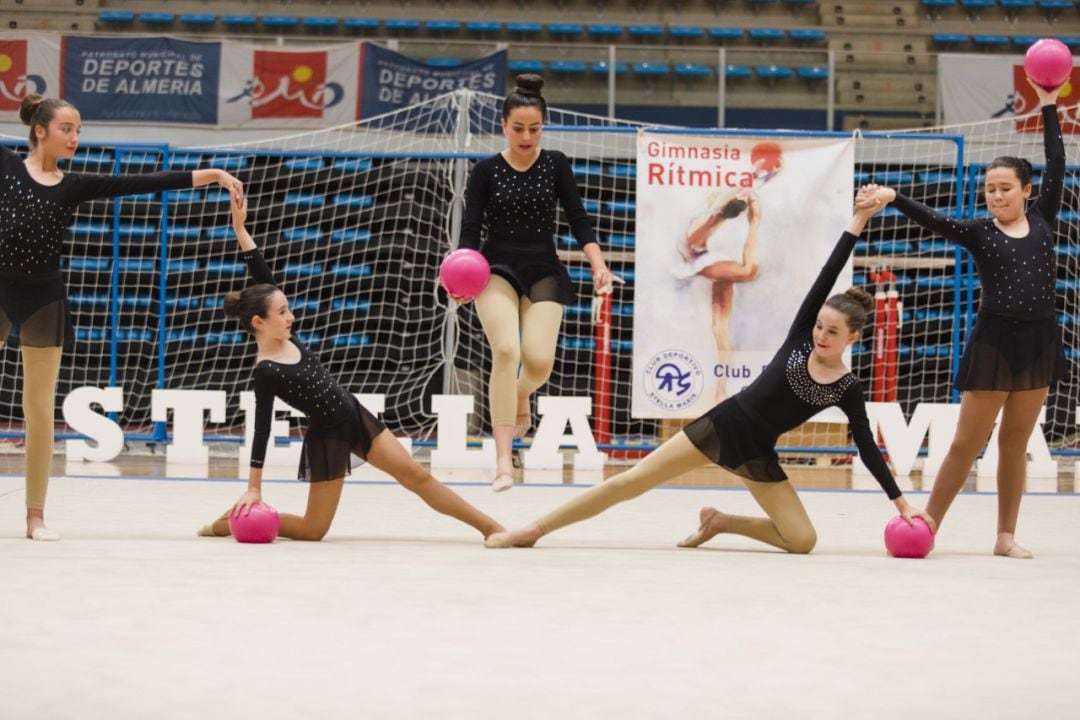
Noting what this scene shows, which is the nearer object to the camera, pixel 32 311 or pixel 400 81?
pixel 32 311

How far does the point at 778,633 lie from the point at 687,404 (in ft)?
16.3

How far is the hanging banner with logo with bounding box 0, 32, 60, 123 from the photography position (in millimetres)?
11148

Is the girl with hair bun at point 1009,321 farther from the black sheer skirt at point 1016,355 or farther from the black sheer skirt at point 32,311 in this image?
the black sheer skirt at point 32,311

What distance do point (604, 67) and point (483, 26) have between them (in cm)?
255

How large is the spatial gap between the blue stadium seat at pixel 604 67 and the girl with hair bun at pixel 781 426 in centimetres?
823

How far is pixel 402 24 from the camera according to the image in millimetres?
14062

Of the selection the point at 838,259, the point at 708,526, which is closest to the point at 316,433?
the point at 708,526

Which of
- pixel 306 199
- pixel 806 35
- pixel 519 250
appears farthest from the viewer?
pixel 806 35

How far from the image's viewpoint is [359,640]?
254 centimetres

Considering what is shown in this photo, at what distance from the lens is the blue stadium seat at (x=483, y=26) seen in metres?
14.0

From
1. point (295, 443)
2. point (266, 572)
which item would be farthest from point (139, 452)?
point (266, 572)

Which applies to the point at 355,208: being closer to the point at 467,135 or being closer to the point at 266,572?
the point at 467,135

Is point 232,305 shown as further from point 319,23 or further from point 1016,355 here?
point 319,23

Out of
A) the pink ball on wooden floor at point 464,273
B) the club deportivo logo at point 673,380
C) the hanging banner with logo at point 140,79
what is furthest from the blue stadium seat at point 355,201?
the pink ball on wooden floor at point 464,273
